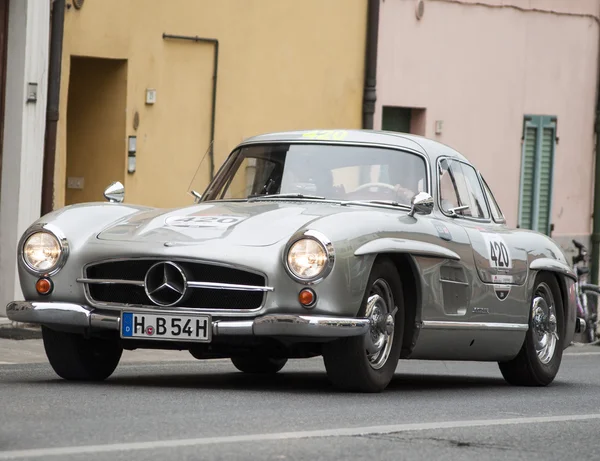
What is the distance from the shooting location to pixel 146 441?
6.55 m

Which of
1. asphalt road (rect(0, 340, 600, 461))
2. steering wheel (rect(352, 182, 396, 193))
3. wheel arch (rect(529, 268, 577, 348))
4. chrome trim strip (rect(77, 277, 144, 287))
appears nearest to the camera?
asphalt road (rect(0, 340, 600, 461))

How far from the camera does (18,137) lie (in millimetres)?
16234

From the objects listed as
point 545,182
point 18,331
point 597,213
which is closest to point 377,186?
point 18,331

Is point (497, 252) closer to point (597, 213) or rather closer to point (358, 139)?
point (358, 139)

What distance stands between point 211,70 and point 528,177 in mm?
6961

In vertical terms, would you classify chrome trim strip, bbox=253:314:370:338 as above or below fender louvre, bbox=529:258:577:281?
below

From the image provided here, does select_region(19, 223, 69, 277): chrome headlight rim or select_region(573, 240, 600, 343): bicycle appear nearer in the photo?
select_region(19, 223, 69, 277): chrome headlight rim

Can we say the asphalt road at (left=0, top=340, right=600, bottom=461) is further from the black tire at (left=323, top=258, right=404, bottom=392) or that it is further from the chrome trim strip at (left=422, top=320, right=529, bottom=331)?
the chrome trim strip at (left=422, top=320, right=529, bottom=331)

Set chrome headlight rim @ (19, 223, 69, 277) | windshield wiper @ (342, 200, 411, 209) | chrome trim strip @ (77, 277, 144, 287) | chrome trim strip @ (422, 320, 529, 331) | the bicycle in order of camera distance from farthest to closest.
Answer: the bicycle, windshield wiper @ (342, 200, 411, 209), chrome trim strip @ (422, 320, 529, 331), chrome headlight rim @ (19, 223, 69, 277), chrome trim strip @ (77, 277, 144, 287)

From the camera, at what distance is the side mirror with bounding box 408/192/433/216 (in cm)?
983

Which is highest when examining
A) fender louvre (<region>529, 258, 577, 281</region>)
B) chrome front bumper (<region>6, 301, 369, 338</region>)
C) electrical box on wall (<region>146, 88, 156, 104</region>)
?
electrical box on wall (<region>146, 88, 156, 104</region>)

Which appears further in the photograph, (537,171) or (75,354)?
(537,171)

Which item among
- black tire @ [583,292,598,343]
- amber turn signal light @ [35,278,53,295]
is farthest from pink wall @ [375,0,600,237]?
amber turn signal light @ [35,278,53,295]

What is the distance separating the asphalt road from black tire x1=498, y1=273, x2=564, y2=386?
0.25m
